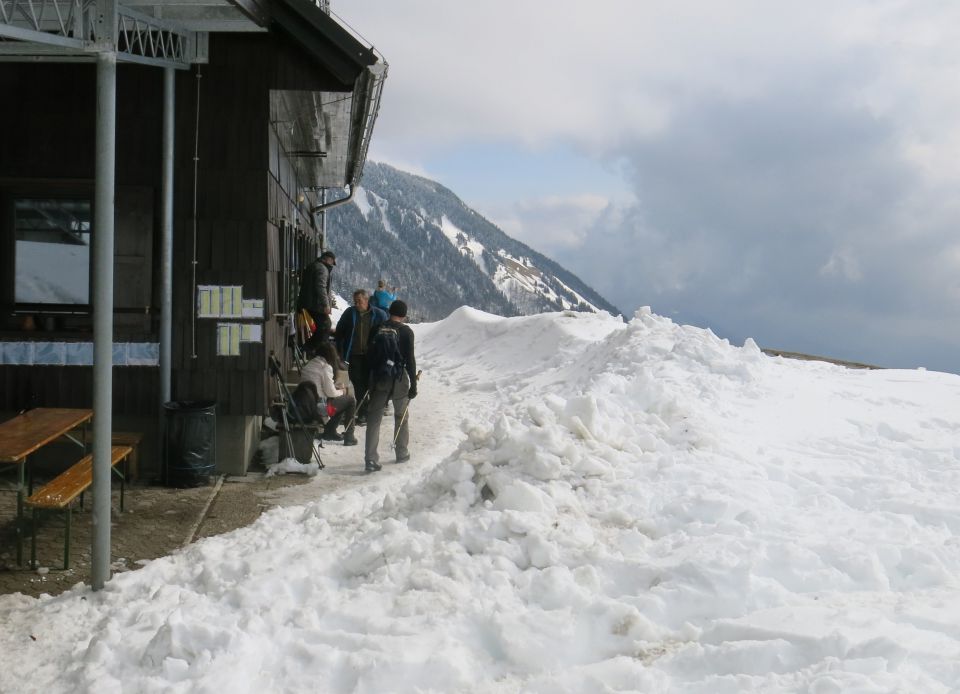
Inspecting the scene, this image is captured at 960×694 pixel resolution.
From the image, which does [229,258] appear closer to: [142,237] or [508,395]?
[142,237]

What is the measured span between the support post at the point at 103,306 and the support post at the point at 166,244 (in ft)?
10.5

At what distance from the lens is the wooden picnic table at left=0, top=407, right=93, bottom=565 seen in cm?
599

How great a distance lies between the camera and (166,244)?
8492mm

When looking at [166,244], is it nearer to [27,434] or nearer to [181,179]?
[181,179]

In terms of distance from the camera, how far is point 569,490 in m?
6.13

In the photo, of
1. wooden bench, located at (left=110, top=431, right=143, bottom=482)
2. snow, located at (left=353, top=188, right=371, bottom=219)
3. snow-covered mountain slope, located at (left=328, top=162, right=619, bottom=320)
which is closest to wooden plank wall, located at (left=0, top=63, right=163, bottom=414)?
wooden bench, located at (left=110, top=431, right=143, bottom=482)

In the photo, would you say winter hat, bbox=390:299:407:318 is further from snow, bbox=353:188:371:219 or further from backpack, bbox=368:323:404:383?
snow, bbox=353:188:371:219

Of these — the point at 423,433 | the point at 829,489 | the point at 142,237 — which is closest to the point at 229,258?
the point at 142,237

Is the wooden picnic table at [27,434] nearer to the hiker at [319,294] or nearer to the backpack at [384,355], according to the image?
the backpack at [384,355]

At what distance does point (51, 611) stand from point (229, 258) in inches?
172

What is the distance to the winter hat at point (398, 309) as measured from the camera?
368 inches

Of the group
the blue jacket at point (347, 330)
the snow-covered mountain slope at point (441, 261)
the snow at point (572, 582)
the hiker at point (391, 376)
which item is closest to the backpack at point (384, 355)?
the hiker at point (391, 376)

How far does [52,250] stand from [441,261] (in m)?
158

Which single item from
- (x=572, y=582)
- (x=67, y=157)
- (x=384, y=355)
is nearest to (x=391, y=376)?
(x=384, y=355)
